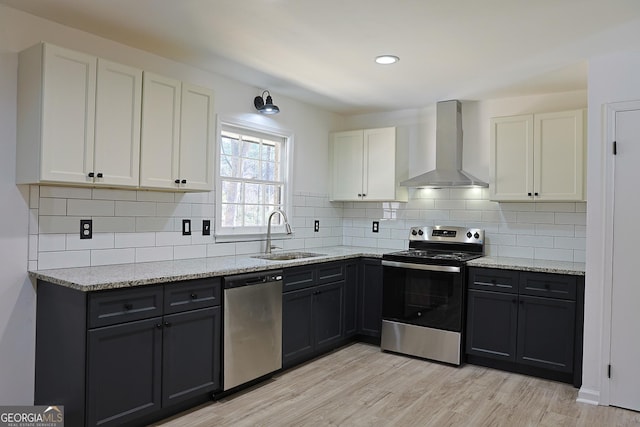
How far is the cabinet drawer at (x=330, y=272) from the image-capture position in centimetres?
389

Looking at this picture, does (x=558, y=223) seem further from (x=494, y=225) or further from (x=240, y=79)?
(x=240, y=79)

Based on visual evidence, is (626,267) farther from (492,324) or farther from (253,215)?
(253,215)

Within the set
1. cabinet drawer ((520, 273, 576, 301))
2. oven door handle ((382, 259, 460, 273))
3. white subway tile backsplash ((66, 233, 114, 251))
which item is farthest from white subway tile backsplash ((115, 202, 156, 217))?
cabinet drawer ((520, 273, 576, 301))

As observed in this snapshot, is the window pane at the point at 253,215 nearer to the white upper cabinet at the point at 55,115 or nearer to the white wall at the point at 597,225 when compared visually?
the white upper cabinet at the point at 55,115

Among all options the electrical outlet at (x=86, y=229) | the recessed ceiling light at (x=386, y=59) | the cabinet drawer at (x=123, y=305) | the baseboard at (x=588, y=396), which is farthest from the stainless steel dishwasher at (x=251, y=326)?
the baseboard at (x=588, y=396)

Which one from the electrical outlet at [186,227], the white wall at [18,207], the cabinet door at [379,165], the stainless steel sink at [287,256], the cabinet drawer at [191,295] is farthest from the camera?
the cabinet door at [379,165]

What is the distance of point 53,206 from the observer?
2.75 metres

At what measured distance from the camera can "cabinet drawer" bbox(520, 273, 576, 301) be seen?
3.38m

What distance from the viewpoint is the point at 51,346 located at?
256 centimetres

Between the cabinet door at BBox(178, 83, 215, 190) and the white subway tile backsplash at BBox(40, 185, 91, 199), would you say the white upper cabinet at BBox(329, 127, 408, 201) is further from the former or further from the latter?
the white subway tile backsplash at BBox(40, 185, 91, 199)

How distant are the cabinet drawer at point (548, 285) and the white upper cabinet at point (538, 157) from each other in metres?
0.71

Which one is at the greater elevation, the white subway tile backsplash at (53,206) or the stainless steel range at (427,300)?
the white subway tile backsplash at (53,206)

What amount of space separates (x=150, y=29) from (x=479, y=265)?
2.95 meters

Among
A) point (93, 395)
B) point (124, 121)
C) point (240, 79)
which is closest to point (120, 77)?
point (124, 121)
